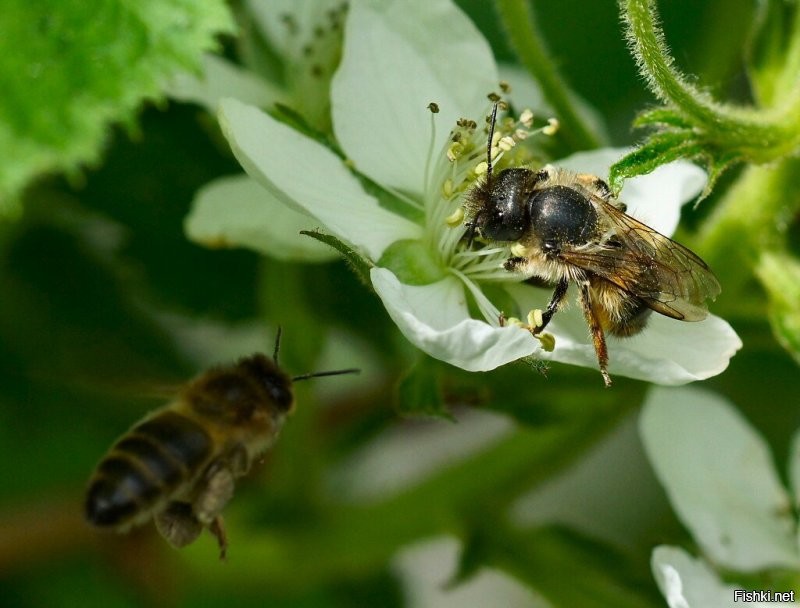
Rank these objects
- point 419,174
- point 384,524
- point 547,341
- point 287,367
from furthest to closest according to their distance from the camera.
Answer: point 384,524
point 287,367
point 419,174
point 547,341

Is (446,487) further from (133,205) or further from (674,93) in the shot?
(674,93)

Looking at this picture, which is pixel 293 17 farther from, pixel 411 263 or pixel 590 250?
pixel 590 250

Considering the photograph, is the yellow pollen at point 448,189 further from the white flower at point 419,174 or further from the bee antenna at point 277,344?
the bee antenna at point 277,344

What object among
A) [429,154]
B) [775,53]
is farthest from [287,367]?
[775,53]

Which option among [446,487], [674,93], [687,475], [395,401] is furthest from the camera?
[446,487]

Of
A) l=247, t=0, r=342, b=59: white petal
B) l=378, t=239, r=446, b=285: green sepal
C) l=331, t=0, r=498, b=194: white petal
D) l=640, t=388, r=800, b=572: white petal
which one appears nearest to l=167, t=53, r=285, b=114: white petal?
l=247, t=0, r=342, b=59: white petal

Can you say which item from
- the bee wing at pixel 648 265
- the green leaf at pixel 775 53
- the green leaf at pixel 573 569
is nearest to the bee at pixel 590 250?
the bee wing at pixel 648 265

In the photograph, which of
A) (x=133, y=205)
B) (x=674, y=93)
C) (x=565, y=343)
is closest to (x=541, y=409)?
(x=565, y=343)
